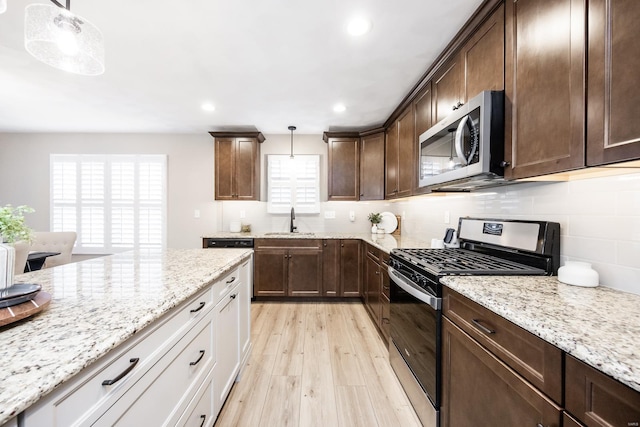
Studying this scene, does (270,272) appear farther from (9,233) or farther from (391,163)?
(9,233)

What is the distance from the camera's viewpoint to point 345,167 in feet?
12.5

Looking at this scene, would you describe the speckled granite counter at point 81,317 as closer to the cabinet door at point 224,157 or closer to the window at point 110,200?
the cabinet door at point 224,157

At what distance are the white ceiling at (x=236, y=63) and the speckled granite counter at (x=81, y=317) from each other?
60.1 inches

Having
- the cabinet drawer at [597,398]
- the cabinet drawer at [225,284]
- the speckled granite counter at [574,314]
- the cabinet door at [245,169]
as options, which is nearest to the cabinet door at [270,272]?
the cabinet door at [245,169]

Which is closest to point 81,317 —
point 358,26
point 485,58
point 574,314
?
point 574,314

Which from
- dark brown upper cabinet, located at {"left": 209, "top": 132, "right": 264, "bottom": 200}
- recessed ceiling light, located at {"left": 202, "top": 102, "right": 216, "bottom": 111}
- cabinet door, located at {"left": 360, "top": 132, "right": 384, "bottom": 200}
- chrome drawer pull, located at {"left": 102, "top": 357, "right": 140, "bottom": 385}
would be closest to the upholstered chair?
dark brown upper cabinet, located at {"left": 209, "top": 132, "right": 264, "bottom": 200}

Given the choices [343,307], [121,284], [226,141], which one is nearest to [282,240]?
[343,307]

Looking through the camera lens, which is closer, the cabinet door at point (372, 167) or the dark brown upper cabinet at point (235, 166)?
the cabinet door at point (372, 167)

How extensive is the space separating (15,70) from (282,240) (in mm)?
2956

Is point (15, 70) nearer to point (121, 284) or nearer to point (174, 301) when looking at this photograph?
point (121, 284)

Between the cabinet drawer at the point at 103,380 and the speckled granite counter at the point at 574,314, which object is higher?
the speckled granite counter at the point at 574,314

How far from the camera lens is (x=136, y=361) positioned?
31.4 inches

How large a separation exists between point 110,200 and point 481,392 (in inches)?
201

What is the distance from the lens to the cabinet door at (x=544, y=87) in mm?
988
